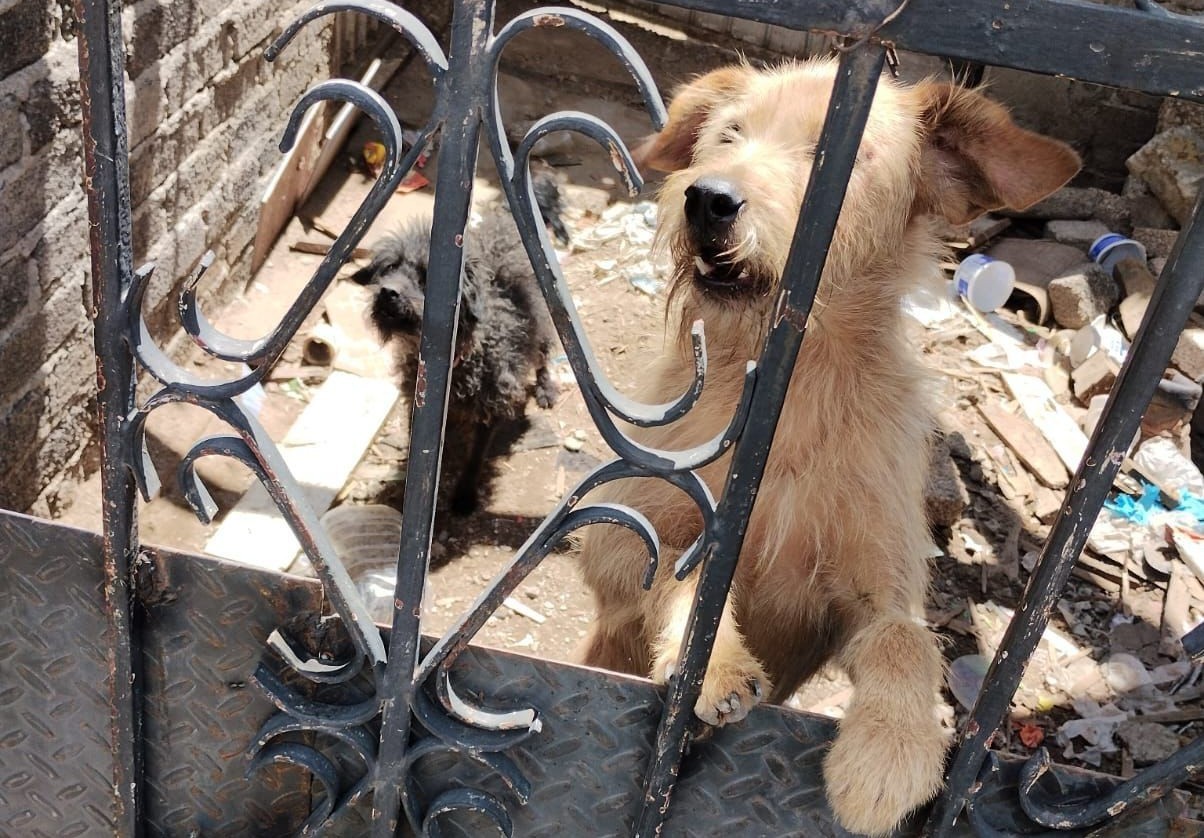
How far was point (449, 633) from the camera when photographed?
5.47 ft

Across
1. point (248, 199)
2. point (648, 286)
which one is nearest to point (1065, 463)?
point (648, 286)

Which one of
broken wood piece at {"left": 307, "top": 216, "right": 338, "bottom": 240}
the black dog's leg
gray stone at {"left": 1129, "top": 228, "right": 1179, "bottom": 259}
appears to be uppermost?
gray stone at {"left": 1129, "top": 228, "right": 1179, "bottom": 259}

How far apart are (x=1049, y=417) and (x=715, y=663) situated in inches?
165

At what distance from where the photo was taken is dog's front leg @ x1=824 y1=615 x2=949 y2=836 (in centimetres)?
183

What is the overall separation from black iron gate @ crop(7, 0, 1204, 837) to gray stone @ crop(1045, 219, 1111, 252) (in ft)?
19.3

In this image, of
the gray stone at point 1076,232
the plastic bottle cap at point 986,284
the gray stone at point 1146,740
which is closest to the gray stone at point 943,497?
the gray stone at point 1146,740

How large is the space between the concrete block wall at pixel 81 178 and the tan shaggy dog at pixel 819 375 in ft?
7.28

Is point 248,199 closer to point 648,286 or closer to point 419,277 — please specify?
point 419,277

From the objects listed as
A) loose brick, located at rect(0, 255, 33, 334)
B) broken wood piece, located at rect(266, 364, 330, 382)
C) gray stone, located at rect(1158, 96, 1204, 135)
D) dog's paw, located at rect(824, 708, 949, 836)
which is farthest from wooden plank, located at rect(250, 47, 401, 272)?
gray stone, located at rect(1158, 96, 1204, 135)

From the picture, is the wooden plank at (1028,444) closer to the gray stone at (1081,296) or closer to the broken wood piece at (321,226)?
the gray stone at (1081,296)

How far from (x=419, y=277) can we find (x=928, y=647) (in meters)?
2.91

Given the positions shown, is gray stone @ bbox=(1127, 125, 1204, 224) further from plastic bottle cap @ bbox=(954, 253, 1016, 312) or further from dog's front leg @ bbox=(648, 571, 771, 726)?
dog's front leg @ bbox=(648, 571, 771, 726)

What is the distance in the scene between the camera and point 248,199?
576cm

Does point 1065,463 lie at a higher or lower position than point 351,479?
higher
